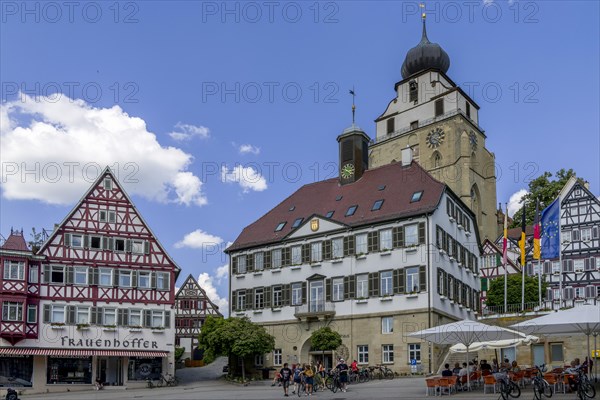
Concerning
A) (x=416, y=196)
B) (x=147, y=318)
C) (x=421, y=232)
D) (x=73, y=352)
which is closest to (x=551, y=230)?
(x=416, y=196)

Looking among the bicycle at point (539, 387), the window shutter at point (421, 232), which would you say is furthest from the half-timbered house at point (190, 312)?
the bicycle at point (539, 387)

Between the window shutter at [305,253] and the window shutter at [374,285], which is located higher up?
the window shutter at [305,253]

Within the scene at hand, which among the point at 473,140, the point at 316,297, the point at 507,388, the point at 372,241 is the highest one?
the point at 473,140

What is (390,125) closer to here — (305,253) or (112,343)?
(305,253)

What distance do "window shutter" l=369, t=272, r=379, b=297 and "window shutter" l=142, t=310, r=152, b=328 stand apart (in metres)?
12.9

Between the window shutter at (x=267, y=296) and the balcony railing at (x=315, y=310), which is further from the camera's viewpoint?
the window shutter at (x=267, y=296)

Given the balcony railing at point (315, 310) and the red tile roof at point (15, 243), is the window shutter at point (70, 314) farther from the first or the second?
the balcony railing at point (315, 310)

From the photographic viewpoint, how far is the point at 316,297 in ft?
163

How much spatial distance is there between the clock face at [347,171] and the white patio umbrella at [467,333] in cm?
2526

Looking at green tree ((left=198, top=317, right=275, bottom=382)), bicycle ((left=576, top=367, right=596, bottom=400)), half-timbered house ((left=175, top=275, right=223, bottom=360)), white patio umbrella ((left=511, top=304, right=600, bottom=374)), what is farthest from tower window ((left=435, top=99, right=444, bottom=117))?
bicycle ((left=576, top=367, right=596, bottom=400))

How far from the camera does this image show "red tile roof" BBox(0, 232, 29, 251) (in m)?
44.5

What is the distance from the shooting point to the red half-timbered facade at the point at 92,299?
1742 inches

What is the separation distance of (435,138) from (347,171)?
108 ft

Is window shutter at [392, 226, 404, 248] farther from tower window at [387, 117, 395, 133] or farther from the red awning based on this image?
tower window at [387, 117, 395, 133]
